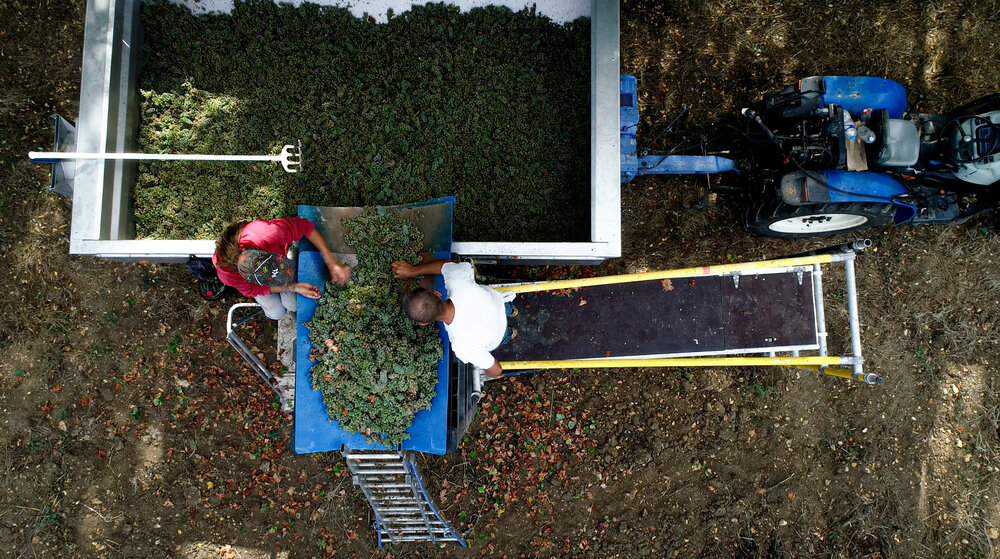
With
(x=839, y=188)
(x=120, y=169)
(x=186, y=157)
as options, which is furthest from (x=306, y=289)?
(x=839, y=188)

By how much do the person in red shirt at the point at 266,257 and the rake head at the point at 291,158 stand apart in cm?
71

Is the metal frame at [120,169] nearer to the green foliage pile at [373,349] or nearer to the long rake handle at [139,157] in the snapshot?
the long rake handle at [139,157]

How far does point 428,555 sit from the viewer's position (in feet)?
18.0

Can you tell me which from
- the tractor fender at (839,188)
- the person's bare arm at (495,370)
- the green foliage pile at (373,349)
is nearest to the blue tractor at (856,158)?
the tractor fender at (839,188)

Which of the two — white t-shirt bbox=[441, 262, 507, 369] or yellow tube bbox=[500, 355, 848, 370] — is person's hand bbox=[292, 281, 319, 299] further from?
yellow tube bbox=[500, 355, 848, 370]

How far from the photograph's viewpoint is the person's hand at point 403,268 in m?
4.13

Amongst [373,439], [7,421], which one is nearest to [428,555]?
[373,439]

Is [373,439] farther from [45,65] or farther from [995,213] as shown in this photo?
[995,213]

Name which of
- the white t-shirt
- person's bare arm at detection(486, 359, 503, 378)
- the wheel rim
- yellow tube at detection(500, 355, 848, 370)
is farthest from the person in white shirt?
the wheel rim

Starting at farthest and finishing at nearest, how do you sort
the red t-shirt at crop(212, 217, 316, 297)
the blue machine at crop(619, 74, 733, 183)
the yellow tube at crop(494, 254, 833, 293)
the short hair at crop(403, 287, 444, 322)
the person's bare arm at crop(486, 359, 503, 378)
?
the blue machine at crop(619, 74, 733, 183) → the yellow tube at crop(494, 254, 833, 293) → the person's bare arm at crop(486, 359, 503, 378) → the red t-shirt at crop(212, 217, 316, 297) → the short hair at crop(403, 287, 444, 322)

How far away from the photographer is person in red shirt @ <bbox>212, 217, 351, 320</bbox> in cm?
374

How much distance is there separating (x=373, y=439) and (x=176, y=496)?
2870mm

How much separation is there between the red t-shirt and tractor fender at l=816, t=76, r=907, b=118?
4595 millimetres

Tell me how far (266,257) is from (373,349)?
3.35ft
